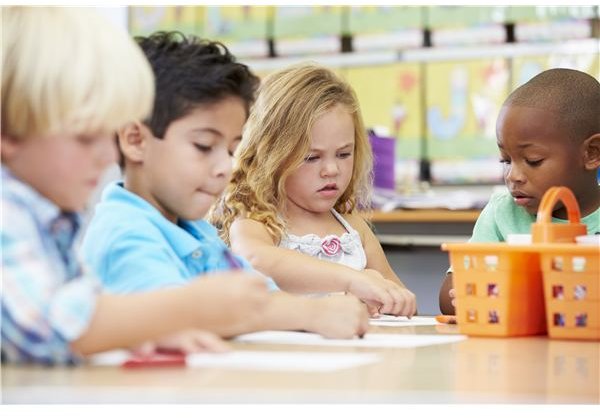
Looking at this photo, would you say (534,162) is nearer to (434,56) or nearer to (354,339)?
(354,339)

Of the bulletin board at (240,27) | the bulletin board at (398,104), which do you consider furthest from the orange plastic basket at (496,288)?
the bulletin board at (240,27)

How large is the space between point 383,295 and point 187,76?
0.54 meters

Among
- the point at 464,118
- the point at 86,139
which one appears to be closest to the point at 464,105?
the point at 464,118

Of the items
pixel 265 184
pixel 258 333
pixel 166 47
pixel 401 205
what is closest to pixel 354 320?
pixel 258 333

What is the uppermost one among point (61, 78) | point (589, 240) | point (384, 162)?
point (61, 78)

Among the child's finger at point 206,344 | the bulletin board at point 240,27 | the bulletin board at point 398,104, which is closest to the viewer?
the child's finger at point 206,344

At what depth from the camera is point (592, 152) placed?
1957 mm

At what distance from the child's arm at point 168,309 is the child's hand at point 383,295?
779mm

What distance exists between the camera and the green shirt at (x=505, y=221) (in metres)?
1.94

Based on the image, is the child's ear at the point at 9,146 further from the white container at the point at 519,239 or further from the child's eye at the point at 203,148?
the white container at the point at 519,239

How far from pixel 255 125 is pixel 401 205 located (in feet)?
6.53

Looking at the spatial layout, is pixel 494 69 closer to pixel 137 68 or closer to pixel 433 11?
pixel 433 11

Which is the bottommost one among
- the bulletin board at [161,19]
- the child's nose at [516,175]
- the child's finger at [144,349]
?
the child's finger at [144,349]

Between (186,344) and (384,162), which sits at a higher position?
(186,344)
